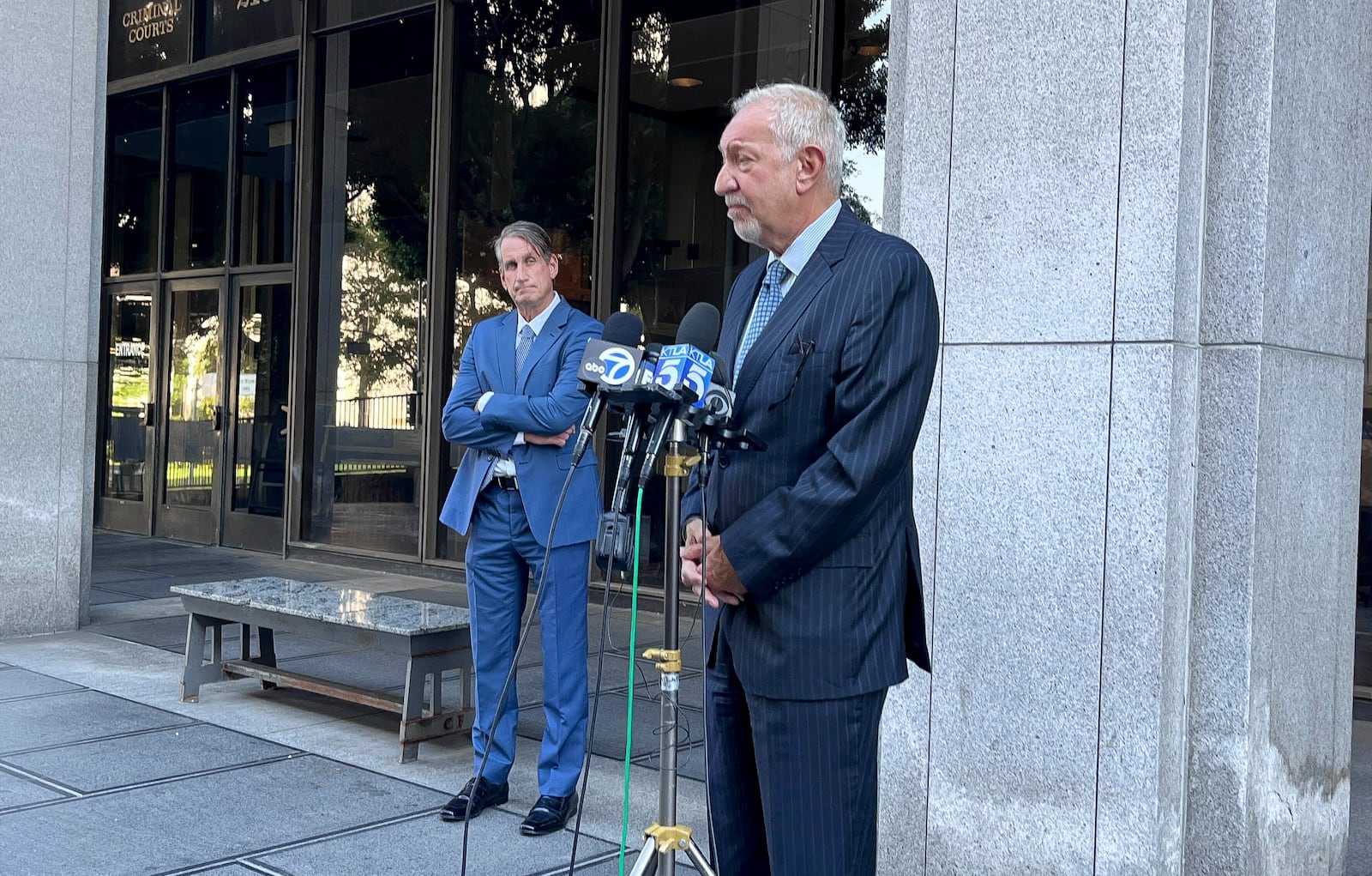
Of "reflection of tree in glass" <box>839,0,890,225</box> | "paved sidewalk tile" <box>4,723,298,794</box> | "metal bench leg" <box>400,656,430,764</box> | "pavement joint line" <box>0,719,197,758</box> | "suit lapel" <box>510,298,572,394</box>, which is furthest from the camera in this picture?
"reflection of tree in glass" <box>839,0,890,225</box>

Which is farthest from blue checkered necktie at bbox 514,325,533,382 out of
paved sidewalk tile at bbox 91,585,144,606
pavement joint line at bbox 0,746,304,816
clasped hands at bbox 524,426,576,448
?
paved sidewalk tile at bbox 91,585,144,606

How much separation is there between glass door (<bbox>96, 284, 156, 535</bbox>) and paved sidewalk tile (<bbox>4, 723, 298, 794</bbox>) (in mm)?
9653

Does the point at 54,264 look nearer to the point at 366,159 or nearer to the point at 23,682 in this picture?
the point at 23,682

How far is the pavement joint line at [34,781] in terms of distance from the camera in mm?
4926

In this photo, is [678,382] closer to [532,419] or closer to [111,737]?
[532,419]

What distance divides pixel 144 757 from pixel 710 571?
3961 mm

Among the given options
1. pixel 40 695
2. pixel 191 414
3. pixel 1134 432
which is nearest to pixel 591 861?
pixel 1134 432

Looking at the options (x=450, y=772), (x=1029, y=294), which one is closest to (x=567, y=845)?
(x=450, y=772)

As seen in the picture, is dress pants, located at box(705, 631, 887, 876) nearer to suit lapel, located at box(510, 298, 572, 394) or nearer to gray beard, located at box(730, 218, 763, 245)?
gray beard, located at box(730, 218, 763, 245)

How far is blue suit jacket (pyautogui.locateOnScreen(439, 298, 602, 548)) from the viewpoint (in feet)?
15.8

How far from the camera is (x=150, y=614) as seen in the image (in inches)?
369

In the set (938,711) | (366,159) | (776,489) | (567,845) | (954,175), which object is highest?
(366,159)

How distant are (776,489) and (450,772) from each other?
134 inches

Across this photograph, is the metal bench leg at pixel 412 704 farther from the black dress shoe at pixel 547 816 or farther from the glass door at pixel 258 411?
the glass door at pixel 258 411
